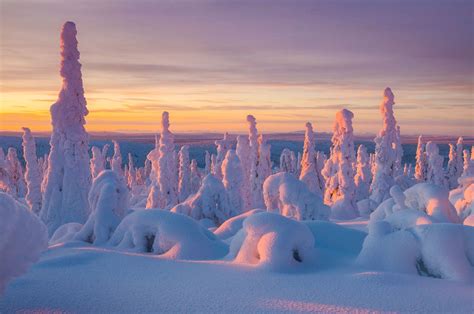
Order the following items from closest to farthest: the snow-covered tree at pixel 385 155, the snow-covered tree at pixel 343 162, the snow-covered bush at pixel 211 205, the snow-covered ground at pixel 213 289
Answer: the snow-covered ground at pixel 213 289 → the snow-covered bush at pixel 211 205 → the snow-covered tree at pixel 343 162 → the snow-covered tree at pixel 385 155

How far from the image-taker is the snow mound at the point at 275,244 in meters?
7.88

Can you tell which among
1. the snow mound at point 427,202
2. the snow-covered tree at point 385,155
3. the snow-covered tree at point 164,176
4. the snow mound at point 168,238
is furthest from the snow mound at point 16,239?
the snow-covered tree at point 164,176

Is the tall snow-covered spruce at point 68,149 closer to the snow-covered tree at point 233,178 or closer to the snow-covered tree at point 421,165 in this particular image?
the snow-covered tree at point 233,178

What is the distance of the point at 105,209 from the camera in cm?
1284

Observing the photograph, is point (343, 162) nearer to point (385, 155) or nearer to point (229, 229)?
point (385, 155)

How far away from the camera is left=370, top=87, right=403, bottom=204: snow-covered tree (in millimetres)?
32781

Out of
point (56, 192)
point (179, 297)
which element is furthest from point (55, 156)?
point (179, 297)

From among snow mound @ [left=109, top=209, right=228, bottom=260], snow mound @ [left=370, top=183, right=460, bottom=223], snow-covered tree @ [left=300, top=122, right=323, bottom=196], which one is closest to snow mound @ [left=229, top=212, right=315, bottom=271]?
snow mound @ [left=109, top=209, right=228, bottom=260]

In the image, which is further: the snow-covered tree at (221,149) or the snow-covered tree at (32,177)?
the snow-covered tree at (221,149)

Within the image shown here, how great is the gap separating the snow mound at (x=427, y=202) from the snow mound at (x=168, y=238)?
5398 millimetres

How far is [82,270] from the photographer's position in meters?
7.64

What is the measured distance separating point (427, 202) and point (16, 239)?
10.8 metres

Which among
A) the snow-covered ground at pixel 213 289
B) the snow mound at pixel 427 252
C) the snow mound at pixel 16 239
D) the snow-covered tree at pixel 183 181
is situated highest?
the snow mound at pixel 16 239

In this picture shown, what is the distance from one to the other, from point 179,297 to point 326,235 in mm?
5514
